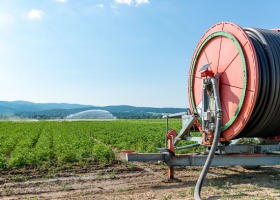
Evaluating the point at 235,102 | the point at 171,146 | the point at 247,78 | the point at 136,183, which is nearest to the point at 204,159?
the point at 171,146

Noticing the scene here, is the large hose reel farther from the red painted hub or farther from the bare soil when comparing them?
the bare soil

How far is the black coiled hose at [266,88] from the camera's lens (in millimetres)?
6820

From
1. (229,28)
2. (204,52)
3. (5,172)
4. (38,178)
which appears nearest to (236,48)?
(229,28)

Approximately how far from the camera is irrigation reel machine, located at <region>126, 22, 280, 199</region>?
22.5 feet

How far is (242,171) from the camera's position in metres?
9.05

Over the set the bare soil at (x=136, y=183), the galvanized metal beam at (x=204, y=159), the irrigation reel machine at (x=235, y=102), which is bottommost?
the bare soil at (x=136, y=183)

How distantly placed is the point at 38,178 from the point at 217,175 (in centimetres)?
437

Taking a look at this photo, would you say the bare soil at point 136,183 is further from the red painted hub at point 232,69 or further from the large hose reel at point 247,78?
the red painted hub at point 232,69

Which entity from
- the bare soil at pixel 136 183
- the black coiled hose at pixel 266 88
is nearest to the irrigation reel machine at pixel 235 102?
the black coiled hose at pixel 266 88

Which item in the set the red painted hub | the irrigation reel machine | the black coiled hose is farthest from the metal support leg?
the black coiled hose

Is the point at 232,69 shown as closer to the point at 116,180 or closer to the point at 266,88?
the point at 266,88

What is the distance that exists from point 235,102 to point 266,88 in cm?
69

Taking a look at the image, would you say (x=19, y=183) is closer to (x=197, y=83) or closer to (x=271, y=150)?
(x=197, y=83)

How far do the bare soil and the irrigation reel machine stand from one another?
46 centimetres
